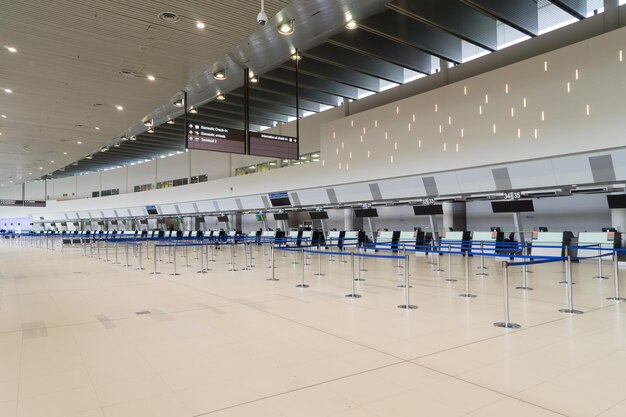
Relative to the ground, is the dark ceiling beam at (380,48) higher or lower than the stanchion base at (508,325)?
higher

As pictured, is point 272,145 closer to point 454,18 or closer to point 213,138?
point 213,138

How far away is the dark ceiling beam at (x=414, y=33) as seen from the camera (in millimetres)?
11047

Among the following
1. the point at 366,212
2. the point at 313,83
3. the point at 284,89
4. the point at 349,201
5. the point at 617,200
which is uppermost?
the point at 313,83

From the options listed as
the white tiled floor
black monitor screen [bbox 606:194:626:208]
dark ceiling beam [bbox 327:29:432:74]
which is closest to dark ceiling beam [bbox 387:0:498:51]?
dark ceiling beam [bbox 327:29:432:74]

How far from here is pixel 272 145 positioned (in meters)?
11.1

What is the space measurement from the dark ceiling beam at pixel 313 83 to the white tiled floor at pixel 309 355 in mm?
8851

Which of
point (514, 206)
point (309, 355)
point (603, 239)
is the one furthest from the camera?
point (514, 206)

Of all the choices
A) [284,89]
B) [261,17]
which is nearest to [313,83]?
[284,89]

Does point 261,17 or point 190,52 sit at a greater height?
point 190,52

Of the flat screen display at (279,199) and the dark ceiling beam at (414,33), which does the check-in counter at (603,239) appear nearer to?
the dark ceiling beam at (414,33)

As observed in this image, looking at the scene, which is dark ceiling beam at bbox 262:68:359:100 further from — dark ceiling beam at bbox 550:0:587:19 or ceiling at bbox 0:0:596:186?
dark ceiling beam at bbox 550:0:587:19

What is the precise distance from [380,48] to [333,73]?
2559 millimetres

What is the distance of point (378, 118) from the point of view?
16.7 meters

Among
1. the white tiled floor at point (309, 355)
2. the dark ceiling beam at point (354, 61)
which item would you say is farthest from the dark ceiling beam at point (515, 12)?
the white tiled floor at point (309, 355)
